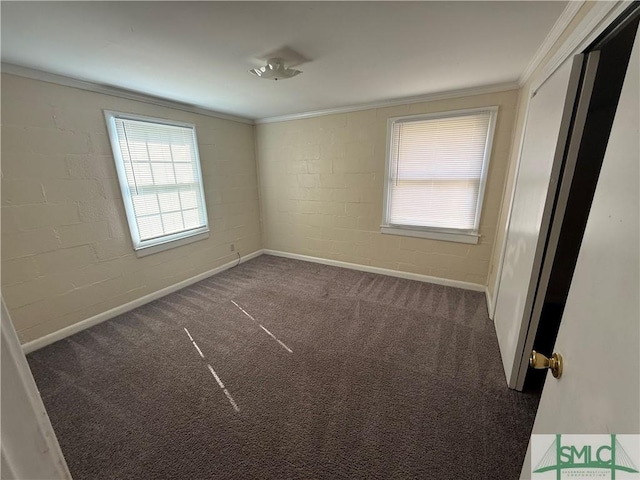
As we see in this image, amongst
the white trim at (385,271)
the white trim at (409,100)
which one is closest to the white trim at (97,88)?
the white trim at (409,100)

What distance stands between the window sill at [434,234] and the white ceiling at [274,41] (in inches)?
61.0

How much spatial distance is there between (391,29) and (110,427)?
2865 mm

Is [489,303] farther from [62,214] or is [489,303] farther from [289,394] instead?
[62,214]

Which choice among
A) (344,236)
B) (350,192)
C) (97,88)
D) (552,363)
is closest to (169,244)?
(97,88)

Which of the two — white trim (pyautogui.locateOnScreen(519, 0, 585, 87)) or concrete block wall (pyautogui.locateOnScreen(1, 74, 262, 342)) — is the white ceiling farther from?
concrete block wall (pyautogui.locateOnScreen(1, 74, 262, 342))

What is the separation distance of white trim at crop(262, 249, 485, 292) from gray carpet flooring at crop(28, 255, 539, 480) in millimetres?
340

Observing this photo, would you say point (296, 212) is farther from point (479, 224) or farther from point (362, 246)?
point (479, 224)

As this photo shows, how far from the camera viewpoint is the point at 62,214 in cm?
222

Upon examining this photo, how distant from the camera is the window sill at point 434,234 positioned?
9.70 ft

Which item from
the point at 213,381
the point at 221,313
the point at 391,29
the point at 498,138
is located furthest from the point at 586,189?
the point at 221,313

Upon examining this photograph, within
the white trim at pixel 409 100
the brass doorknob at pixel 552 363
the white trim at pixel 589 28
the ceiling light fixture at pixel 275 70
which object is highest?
the white trim at pixel 409 100

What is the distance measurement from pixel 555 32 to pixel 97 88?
3492 millimetres

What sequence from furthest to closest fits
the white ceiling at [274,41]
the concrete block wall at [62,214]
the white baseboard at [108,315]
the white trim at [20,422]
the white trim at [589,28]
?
the white baseboard at [108,315] < the concrete block wall at [62,214] < the white ceiling at [274,41] < the white trim at [589,28] < the white trim at [20,422]

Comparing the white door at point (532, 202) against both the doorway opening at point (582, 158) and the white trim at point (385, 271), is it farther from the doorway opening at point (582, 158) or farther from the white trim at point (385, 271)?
the white trim at point (385, 271)
